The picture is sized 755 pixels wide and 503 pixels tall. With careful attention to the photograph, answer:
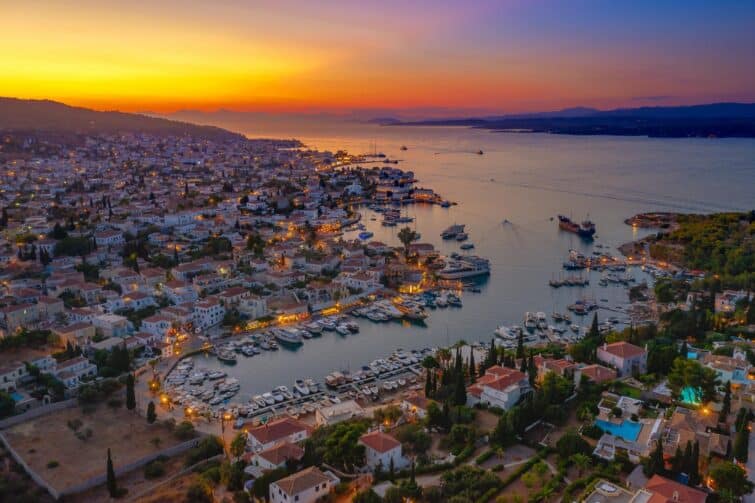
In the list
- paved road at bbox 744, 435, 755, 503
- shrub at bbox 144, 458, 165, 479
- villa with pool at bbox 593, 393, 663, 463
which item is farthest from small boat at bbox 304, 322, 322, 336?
paved road at bbox 744, 435, 755, 503

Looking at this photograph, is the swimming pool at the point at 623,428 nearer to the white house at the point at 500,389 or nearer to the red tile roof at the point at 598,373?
the white house at the point at 500,389

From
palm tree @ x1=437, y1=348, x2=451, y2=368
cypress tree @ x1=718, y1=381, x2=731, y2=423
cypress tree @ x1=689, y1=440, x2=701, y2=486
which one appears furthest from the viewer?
palm tree @ x1=437, y1=348, x2=451, y2=368

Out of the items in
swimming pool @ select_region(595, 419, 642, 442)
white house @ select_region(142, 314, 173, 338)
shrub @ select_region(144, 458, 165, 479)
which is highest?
swimming pool @ select_region(595, 419, 642, 442)

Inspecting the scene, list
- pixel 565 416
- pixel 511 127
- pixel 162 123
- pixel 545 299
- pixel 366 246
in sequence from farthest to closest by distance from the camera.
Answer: pixel 511 127 < pixel 162 123 < pixel 366 246 < pixel 545 299 < pixel 565 416

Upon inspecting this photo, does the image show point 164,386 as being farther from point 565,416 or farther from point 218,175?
point 218,175

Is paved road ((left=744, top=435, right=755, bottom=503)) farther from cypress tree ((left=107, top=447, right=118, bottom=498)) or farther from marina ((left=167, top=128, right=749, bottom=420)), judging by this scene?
cypress tree ((left=107, top=447, right=118, bottom=498))

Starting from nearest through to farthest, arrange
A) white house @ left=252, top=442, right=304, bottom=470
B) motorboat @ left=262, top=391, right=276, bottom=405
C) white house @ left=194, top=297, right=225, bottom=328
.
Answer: white house @ left=252, top=442, right=304, bottom=470, motorboat @ left=262, top=391, right=276, bottom=405, white house @ left=194, top=297, right=225, bottom=328

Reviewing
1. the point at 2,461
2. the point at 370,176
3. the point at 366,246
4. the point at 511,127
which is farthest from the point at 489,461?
the point at 511,127
